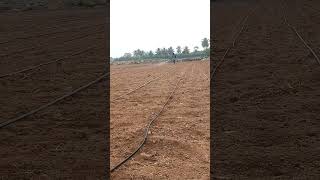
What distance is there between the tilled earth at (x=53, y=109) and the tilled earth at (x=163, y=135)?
35 centimetres

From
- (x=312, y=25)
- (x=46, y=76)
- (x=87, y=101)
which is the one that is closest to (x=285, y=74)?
(x=87, y=101)

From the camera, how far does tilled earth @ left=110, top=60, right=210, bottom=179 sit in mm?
6234

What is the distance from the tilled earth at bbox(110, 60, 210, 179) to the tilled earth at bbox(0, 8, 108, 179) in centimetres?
35

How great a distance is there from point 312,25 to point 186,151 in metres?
13.5

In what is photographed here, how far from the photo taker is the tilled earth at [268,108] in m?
6.25

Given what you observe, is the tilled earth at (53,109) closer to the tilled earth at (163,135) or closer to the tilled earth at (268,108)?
the tilled earth at (163,135)

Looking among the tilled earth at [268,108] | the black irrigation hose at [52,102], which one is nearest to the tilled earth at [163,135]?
the tilled earth at [268,108]

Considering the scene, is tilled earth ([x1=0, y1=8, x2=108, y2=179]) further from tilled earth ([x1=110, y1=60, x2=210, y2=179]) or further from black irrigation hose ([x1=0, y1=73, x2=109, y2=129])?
tilled earth ([x1=110, y1=60, x2=210, y2=179])

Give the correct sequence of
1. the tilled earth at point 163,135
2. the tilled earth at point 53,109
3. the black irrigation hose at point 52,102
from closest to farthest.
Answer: the tilled earth at point 163,135
the tilled earth at point 53,109
the black irrigation hose at point 52,102

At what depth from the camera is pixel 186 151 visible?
7000mm

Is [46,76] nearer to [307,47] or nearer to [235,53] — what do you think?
[235,53]

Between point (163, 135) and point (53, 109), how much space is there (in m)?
2.65

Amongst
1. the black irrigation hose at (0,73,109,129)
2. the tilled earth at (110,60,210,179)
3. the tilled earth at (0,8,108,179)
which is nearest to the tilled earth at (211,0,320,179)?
the tilled earth at (110,60,210,179)

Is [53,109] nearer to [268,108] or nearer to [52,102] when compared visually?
[52,102]
